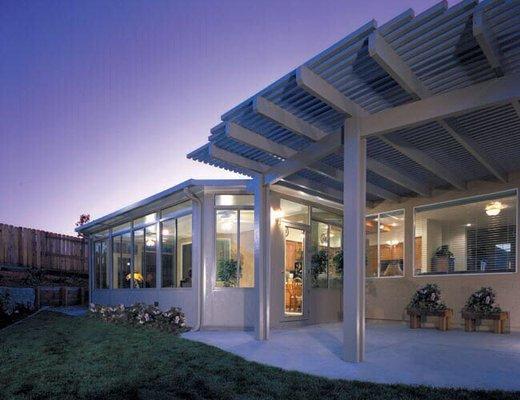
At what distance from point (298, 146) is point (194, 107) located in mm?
9649

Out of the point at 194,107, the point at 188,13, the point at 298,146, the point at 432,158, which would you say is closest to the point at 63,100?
the point at 194,107

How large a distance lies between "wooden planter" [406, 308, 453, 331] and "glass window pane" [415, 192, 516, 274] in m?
1.04

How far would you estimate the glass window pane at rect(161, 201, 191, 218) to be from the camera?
406 inches

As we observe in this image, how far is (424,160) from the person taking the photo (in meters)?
7.54

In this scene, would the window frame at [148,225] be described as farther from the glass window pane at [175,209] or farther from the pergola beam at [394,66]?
the pergola beam at [394,66]

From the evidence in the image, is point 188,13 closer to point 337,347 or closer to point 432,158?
point 432,158

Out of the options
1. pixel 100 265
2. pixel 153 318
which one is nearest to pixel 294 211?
pixel 153 318

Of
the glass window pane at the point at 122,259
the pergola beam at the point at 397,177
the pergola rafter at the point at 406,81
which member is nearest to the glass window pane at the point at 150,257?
the glass window pane at the point at 122,259

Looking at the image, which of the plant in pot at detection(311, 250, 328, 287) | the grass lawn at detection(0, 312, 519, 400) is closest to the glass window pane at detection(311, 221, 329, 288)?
the plant in pot at detection(311, 250, 328, 287)

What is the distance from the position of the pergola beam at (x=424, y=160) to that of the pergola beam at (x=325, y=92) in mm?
1185

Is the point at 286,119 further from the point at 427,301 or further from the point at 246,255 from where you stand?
the point at 427,301

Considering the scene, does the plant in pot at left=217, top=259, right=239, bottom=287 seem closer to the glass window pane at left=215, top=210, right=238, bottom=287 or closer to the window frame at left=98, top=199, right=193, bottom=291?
the glass window pane at left=215, top=210, right=238, bottom=287

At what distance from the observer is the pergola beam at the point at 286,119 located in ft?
17.7

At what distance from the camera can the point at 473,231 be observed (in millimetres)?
9242
